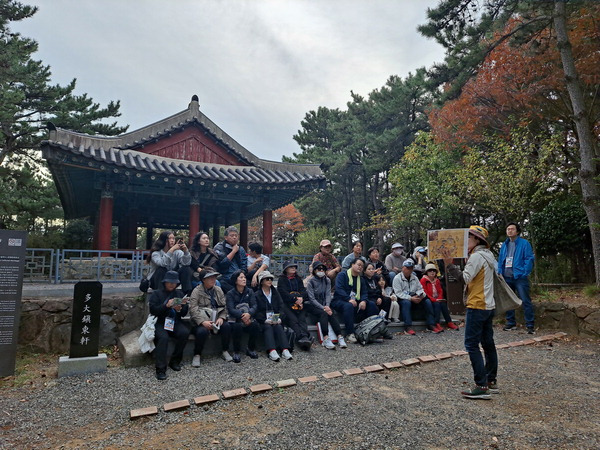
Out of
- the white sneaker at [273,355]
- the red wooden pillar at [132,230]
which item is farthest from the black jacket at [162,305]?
the red wooden pillar at [132,230]

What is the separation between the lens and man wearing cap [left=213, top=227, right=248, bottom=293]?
6.74 meters

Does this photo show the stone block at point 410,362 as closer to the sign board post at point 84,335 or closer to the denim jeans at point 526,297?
the denim jeans at point 526,297

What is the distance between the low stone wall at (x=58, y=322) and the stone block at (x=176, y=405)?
342 cm

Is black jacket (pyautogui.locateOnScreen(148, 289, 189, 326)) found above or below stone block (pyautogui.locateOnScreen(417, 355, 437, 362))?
above

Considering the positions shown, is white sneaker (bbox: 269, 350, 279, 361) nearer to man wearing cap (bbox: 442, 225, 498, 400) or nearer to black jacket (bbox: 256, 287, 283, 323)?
black jacket (bbox: 256, 287, 283, 323)

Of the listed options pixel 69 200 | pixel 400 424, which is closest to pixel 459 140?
pixel 400 424

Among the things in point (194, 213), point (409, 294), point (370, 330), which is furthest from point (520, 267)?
point (194, 213)

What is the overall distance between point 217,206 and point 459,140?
9.71 meters

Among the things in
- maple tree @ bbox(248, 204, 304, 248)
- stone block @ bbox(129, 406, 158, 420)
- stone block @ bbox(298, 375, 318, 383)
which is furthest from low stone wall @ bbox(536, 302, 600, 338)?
maple tree @ bbox(248, 204, 304, 248)

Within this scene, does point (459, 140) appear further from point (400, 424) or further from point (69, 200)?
point (69, 200)

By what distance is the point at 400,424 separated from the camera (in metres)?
3.24

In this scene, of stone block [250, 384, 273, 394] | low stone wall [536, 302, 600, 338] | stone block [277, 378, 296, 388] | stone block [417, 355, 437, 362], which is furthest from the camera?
low stone wall [536, 302, 600, 338]

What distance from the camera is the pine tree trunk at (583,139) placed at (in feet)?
25.0

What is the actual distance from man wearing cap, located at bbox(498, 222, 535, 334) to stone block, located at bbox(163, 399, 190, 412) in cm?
633
